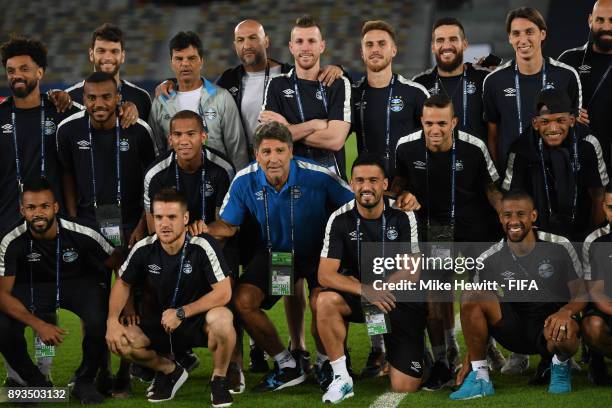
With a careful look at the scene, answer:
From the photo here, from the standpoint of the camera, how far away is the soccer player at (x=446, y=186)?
20.6 feet

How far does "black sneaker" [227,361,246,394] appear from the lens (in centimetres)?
610

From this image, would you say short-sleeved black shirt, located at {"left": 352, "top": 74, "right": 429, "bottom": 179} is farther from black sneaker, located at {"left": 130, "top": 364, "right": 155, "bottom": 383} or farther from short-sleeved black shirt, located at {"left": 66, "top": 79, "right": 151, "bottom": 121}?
black sneaker, located at {"left": 130, "top": 364, "right": 155, "bottom": 383}

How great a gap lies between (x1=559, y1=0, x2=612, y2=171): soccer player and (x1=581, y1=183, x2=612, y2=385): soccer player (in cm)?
100

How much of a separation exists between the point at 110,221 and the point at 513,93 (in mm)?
2667

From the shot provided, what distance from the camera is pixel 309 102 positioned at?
6.64 meters

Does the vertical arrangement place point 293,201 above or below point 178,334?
above

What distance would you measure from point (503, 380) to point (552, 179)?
48.7 inches

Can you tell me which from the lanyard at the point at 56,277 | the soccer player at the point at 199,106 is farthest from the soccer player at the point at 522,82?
the lanyard at the point at 56,277

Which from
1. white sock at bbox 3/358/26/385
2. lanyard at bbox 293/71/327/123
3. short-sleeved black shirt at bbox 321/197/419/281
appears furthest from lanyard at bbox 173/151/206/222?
white sock at bbox 3/358/26/385

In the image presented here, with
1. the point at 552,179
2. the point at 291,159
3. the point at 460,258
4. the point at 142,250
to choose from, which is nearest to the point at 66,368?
the point at 142,250

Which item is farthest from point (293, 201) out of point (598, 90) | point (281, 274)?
point (598, 90)

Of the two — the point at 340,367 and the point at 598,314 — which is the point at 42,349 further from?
the point at 598,314

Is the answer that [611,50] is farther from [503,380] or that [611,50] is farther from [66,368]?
[66,368]

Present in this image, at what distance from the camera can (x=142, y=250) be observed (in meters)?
6.06
